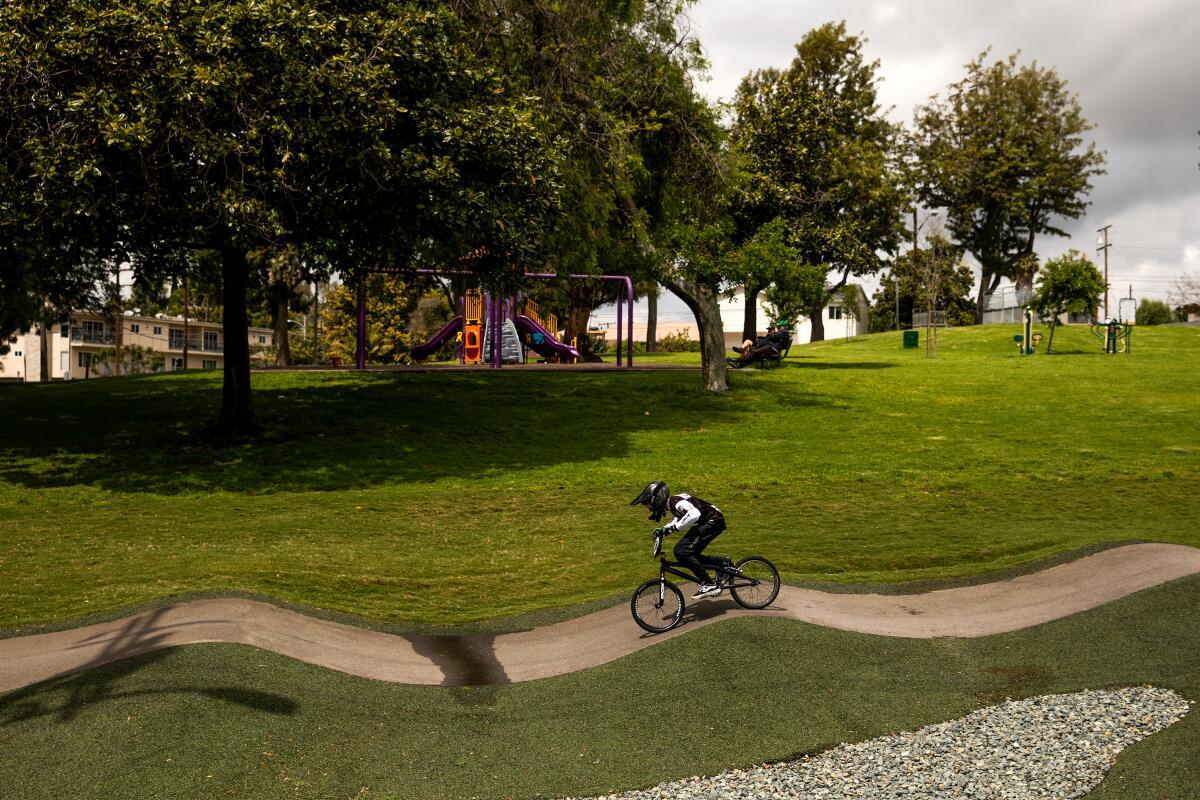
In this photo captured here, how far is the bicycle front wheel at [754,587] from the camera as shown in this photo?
1380cm

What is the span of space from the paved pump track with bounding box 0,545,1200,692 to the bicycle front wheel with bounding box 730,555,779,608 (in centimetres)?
20

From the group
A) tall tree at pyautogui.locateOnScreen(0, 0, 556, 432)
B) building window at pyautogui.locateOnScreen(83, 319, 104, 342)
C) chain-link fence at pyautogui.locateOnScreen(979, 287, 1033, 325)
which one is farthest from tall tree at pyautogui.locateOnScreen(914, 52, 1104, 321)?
building window at pyautogui.locateOnScreen(83, 319, 104, 342)

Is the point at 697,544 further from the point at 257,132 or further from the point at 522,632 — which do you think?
the point at 257,132

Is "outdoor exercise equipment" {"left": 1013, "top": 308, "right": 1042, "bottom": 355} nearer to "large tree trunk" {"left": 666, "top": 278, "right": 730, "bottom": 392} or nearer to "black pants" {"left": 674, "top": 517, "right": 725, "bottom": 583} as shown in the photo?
"large tree trunk" {"left": 666, "top": 278, "right": 730, "bottom": 392}

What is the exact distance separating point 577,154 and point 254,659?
2253 cm

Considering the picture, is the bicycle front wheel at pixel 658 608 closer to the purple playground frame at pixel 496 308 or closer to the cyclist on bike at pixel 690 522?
the cyclist on bike at pixel 690 522

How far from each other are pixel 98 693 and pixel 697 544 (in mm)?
7389

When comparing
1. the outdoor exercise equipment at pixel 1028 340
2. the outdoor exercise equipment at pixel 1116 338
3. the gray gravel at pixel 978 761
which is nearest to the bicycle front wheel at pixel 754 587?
the gray gravel at pixel 978 761

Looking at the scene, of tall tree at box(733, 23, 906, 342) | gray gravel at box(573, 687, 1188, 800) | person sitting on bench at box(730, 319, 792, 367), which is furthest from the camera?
tall tree at box(733, 23, 906, 342)

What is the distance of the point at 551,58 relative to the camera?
100ft

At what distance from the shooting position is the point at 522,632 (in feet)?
46.3

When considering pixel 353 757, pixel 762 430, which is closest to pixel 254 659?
pixel 353 757

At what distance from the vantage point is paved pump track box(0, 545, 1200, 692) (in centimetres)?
1236

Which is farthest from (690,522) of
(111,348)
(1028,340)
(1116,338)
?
(111,348)
